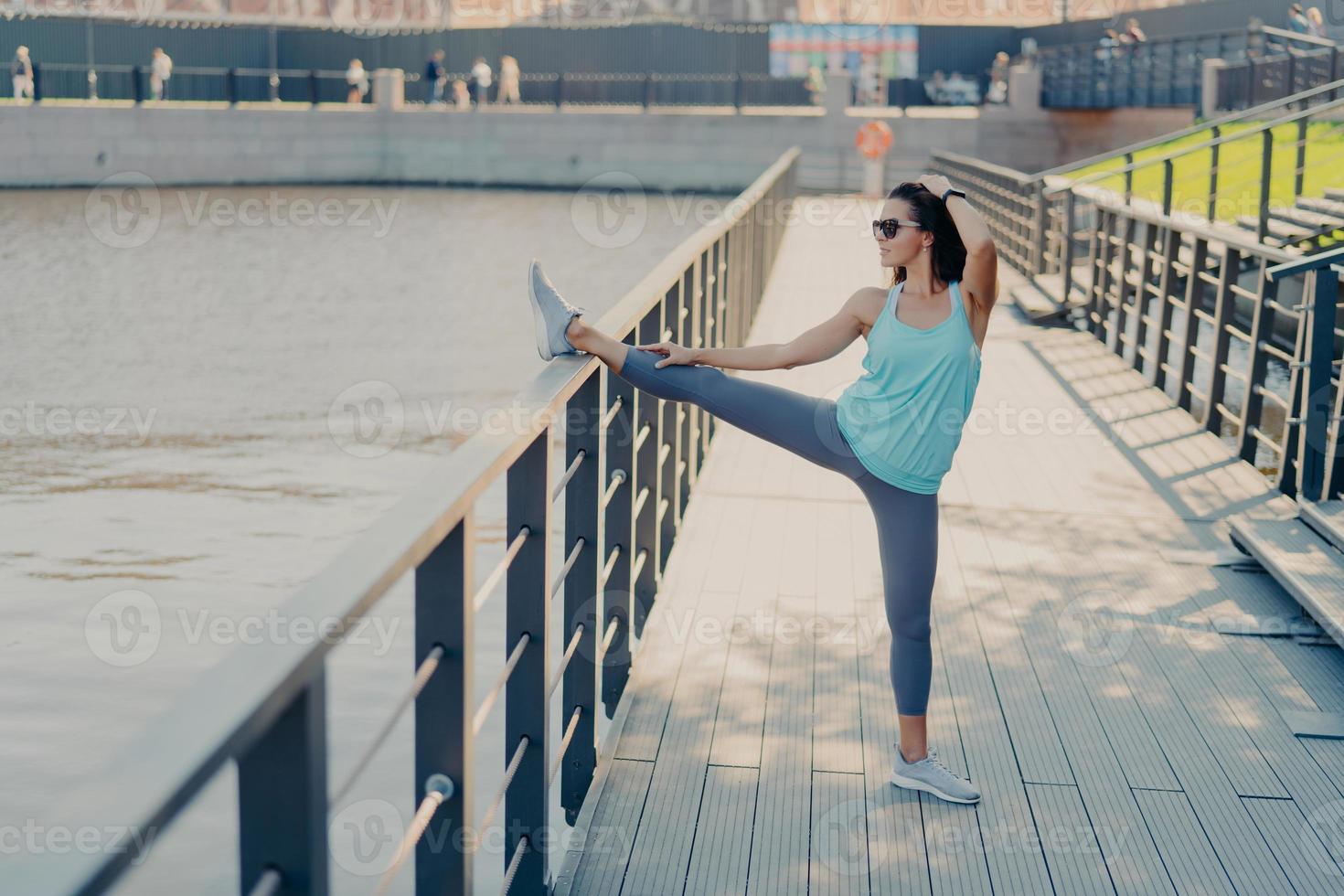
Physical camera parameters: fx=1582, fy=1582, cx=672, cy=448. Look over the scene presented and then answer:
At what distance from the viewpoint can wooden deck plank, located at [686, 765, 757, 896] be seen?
3617mm

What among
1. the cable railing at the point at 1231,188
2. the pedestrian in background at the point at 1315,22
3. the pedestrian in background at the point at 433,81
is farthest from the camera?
the pedestrian in background at the point at 433,81

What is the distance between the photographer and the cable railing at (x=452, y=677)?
147 cm

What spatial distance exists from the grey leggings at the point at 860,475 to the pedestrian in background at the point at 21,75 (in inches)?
1501

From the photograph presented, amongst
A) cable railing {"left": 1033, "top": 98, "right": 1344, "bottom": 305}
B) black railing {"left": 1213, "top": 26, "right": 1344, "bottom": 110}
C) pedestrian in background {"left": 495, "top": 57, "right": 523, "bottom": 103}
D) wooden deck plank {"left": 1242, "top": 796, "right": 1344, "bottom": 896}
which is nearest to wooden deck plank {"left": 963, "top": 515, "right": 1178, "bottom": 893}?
wooden deck plank {"left": 1242, "top": 796, "right": 1344, "bottom": 896}

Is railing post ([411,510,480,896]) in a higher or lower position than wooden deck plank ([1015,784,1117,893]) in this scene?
higher

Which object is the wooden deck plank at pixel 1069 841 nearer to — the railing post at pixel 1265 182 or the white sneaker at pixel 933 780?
the white sneaker at pixel 933 780

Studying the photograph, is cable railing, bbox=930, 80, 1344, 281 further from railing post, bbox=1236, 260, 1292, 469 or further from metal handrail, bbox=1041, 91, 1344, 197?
railing post, bbox=1236, 260, 1292, 469

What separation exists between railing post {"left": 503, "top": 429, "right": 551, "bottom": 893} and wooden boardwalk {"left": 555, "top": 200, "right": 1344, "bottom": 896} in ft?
1.21

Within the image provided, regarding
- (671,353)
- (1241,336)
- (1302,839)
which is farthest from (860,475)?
(1241,336)

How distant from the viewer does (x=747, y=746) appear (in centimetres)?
446

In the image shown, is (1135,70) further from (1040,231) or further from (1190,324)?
(1190,324)

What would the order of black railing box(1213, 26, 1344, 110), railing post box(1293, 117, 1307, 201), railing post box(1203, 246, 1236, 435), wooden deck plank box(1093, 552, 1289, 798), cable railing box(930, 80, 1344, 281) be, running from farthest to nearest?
black railing box(1213, 26, 1344, 110) → railing post box(1293, 117, 1307, 201) → cable railing box(930, 80, 1344, 281) → railing post box(1203, 246, 1236, 435) → wooden deck plank box(1093, 552, 1289, 798)

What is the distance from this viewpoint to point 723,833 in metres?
3.88

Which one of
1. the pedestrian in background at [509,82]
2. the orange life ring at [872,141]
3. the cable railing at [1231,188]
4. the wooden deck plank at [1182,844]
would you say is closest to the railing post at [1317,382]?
the wooden deck plank at [1182,844]
